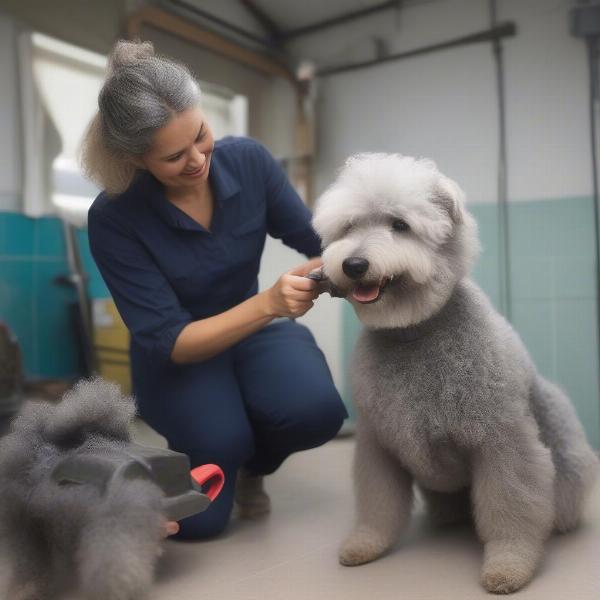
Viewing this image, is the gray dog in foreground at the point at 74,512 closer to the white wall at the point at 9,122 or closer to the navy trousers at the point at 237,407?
the navy trousers at the point at 237,407

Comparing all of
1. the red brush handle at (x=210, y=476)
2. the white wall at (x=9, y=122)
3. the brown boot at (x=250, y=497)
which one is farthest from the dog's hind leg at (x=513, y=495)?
the white wall at (x=9, y=122)

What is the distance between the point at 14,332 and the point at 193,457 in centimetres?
141

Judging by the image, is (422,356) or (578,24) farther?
(578,24)

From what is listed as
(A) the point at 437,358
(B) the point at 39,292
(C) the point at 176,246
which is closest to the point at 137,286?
(C) the point at 176,246

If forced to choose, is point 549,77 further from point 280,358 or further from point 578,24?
point 280,358

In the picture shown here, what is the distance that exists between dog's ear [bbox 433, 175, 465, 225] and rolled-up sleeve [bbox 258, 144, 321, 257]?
496 millimetres

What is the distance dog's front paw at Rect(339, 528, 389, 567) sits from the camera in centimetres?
138

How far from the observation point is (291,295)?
1.35m

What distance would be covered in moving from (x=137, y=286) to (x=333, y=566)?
2.42 ft

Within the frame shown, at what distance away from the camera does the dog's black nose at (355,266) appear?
3.87ft

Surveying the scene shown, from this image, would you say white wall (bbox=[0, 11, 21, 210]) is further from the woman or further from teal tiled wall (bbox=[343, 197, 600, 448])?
teal tiled wall (bbox=[343, 197, 600, 448])

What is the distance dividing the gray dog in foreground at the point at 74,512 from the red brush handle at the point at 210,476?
6.8 inches

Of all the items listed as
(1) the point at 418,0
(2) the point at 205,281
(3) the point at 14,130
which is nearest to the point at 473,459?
(2) the point at 205,281

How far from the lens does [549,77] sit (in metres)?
2.42
